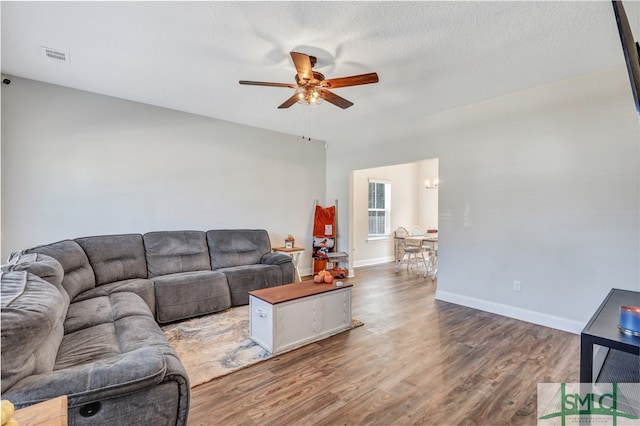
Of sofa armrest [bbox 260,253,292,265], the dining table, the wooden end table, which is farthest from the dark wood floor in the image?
the dining table

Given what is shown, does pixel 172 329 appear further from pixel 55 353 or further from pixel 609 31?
pixel 609 31

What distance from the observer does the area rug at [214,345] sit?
93.1 inches

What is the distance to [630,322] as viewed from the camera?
151 centimetres

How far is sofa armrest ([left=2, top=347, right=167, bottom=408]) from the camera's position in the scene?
1.14 metres

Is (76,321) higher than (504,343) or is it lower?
higher

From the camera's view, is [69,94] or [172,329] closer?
[172,329]

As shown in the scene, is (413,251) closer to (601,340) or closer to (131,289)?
(601,340)

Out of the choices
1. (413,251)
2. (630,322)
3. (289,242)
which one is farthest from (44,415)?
(413,251)

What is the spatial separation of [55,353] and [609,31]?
4377mm

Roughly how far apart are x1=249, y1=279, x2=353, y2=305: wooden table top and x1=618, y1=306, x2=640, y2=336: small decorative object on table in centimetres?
207

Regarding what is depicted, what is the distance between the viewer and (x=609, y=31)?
230 cm

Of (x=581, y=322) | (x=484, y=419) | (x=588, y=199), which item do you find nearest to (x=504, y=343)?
(x=581, y=322)

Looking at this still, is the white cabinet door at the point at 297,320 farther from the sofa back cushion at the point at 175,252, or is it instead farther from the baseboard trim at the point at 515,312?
the baseboard trim at the point at 515,312

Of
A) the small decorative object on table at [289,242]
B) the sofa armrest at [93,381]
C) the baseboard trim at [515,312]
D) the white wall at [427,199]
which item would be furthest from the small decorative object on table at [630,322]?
the white wall at [427,199]
